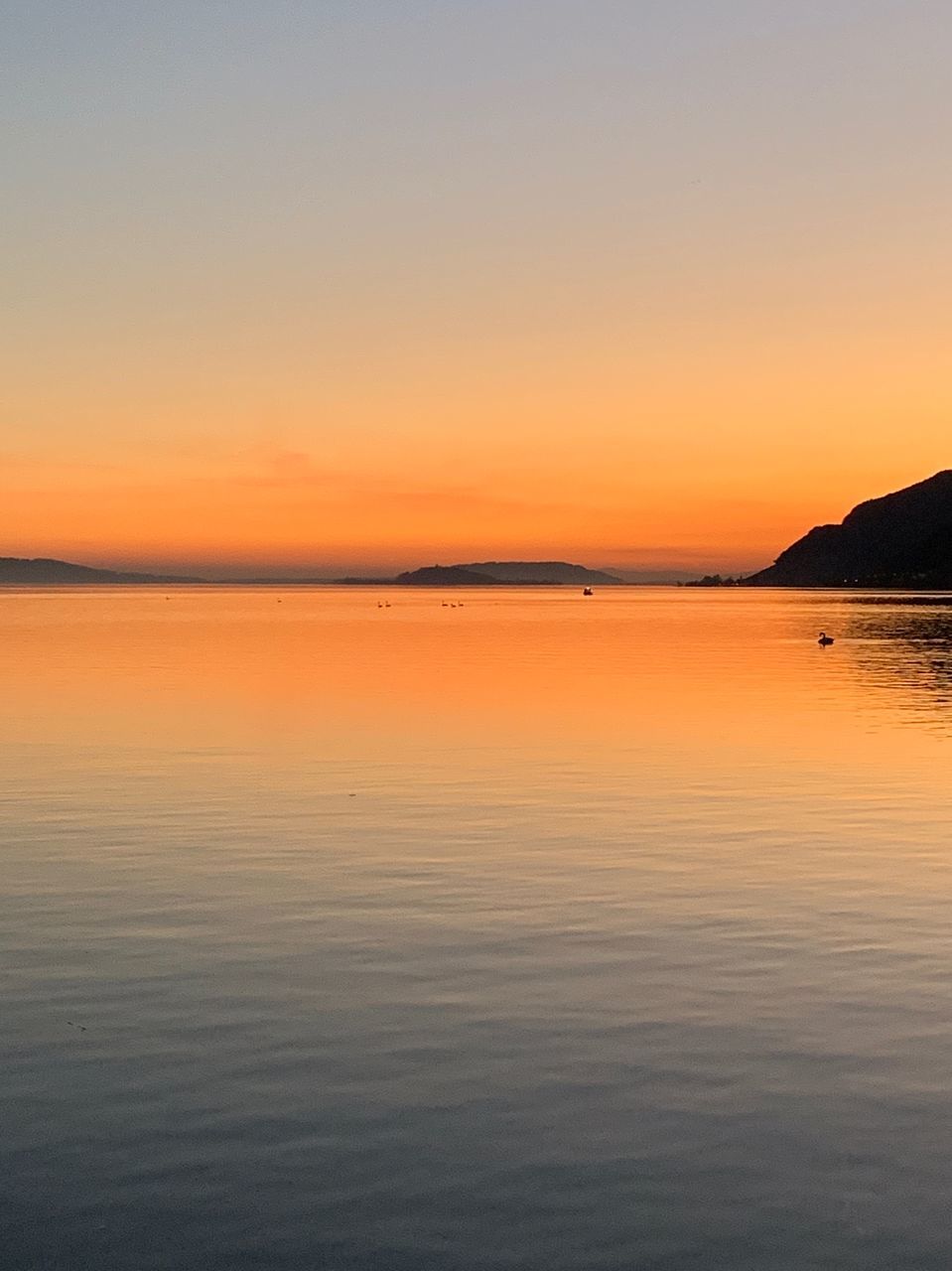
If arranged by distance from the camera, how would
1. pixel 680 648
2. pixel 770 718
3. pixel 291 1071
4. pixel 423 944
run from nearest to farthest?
pixel 291 1071 → pixel 423 944 → pixel 770 718 → pixel 680 648

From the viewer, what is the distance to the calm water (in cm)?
1039

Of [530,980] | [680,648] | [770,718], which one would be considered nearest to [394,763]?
[770,718]

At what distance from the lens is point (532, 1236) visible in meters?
10.1

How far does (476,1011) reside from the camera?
50.5 feet

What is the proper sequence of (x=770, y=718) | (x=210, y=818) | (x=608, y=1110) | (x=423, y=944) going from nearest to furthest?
(x=608, y=1110)
(x=423, y=944)
(x=210, y=818)
(x=770, y=718)

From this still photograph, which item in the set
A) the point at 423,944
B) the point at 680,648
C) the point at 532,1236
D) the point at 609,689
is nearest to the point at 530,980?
the point at 423,944

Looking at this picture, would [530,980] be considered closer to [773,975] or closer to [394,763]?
[773,975]

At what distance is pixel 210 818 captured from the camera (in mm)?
28891

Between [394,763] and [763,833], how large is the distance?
13.2 m

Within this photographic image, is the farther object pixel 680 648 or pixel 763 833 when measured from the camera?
pixel 680 648

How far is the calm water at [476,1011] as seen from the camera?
10391mm

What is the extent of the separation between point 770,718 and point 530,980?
34.9 metres

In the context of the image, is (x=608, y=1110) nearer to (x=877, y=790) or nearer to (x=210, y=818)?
(x=210, y=818)

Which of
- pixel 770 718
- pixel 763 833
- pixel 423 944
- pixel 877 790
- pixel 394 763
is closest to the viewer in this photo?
pixel 423 944
